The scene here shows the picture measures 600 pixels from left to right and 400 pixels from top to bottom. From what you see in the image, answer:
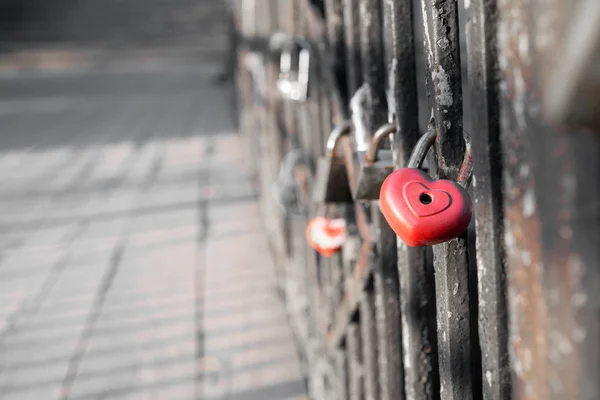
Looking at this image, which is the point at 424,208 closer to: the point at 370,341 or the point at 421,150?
the point at 421,150

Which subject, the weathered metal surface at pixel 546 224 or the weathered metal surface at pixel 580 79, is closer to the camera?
the weathered metal surface at pixel 580 79

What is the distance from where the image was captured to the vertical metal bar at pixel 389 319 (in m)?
1.27

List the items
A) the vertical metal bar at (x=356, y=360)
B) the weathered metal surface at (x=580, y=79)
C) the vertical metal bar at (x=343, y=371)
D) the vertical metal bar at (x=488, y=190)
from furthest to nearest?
the vertical metal bar at (x=343, y=371) → the vertical metal bar at (x=356, y=360) → the vertical metal bar at (x=488, y=190) → the weathered metal surface at (x=580, y=79)

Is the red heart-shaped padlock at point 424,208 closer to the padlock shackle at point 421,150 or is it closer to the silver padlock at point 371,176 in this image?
the padlock shackle at point 421,150

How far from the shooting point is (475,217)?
2.70 feet

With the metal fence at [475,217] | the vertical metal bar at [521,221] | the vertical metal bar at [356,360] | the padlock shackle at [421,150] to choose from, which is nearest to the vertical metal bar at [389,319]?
the metal fence at [475,217]

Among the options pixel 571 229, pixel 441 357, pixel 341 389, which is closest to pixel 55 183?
pixel 341 389

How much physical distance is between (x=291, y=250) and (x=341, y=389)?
1070mm

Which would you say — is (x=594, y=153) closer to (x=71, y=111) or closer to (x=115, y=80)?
(x=71, y=111)

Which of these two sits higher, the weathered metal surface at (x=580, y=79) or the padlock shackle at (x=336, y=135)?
the weathered metal surface at (x=580, y=79)

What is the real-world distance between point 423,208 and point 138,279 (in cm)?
288

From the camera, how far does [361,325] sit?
1.58m

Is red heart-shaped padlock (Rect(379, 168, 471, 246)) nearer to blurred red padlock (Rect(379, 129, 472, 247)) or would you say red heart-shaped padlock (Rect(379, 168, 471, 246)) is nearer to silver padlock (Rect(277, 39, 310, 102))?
blurred red padlock (Rect(379, 129, 472, 247))

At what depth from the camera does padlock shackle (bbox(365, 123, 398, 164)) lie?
107cm
